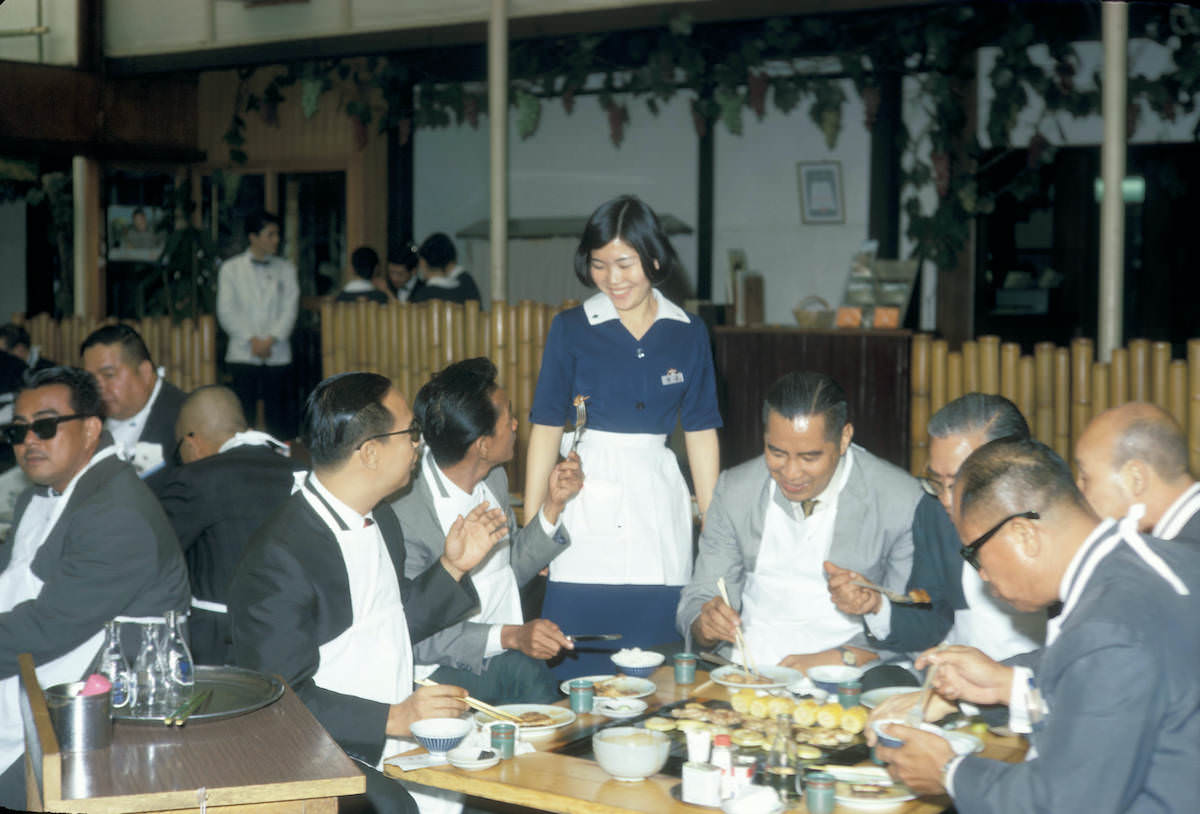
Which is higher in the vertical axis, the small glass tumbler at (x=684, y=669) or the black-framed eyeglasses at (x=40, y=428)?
the black-framed eyeglasses at (x=40, y=428)

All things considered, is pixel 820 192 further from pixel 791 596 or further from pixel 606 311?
pixel 791 596

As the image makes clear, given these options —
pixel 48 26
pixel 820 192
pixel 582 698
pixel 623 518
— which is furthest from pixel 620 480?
pixel 48 26

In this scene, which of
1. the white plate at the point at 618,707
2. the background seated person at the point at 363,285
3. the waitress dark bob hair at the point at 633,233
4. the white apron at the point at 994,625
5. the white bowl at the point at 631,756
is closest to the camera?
the white bowl at the point at 631,756

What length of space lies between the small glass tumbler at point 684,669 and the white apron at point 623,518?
3.07ft

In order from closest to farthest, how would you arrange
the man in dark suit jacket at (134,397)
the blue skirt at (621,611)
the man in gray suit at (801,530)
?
the man in gray suit at (801,530) < the blue skirt at (621,611) < the man in dark suit jacket at (134,397)

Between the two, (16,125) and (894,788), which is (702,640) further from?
(16,125)

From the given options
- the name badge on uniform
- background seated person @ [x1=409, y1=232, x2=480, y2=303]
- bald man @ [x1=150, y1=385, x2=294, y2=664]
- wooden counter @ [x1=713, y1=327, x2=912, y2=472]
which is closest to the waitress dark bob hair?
the name badge on uniform

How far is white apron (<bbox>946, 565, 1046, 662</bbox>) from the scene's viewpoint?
3428 millimetres

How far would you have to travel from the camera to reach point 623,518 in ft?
13.3

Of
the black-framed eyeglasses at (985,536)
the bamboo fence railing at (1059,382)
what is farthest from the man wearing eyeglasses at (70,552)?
the bamboo fence railing at (1059,382)

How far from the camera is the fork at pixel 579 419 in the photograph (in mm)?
4121

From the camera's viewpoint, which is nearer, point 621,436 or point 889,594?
point 889,594

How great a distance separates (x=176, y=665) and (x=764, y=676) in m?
1.34

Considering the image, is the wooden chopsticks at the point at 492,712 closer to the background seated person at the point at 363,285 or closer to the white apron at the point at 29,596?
the white apron at the point at 29,596
